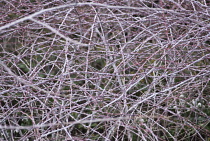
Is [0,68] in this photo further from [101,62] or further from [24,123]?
[101,62]

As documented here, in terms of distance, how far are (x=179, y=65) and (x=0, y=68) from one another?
1.28m

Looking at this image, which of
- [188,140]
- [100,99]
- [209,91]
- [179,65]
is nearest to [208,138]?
[188,140]

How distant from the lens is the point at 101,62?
12.1 ft

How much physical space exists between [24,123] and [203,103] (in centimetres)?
190

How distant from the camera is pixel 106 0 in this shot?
7.79ft

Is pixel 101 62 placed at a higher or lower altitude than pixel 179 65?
lower

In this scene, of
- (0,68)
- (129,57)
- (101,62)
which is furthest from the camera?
(101,62)

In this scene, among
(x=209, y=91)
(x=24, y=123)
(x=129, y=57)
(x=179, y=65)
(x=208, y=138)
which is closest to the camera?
(x=179, y=65)

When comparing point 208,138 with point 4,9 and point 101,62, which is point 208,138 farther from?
point 4,9

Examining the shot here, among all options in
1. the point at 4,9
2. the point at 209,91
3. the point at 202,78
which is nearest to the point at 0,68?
the point at 4,9

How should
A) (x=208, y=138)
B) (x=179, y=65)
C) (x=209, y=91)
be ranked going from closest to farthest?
(x=179, y=65) < (x=209, y=91) < (x=208, y=138)

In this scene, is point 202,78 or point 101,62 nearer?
point 202,78

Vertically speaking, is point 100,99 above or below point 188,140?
above

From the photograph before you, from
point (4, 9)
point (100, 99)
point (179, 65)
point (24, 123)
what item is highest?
point (4, 9)
